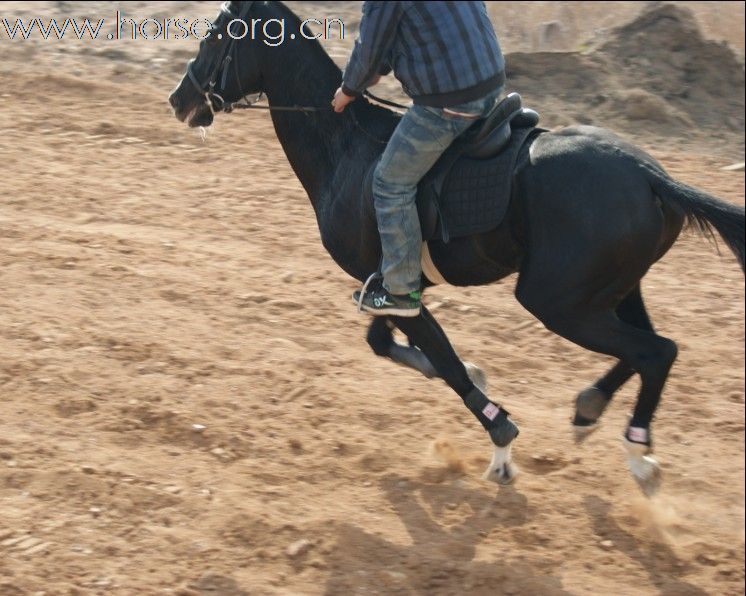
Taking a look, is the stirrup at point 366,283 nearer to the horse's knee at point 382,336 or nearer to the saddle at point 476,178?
the saddle at point 476,178

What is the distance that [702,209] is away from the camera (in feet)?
18.1

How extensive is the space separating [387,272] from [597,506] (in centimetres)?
177

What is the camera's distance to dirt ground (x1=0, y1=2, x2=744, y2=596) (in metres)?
5.63

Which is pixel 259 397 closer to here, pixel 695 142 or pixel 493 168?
pixel 493 168

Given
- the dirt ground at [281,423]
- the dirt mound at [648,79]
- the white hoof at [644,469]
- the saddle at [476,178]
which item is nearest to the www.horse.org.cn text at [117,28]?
the dirt mound at [648,79]

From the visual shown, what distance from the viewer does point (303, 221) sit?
9.85m

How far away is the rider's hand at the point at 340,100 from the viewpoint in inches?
237

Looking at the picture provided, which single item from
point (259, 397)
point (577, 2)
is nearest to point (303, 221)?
point (259, 397)

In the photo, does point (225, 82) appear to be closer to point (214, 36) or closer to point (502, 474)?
point (214, 36)

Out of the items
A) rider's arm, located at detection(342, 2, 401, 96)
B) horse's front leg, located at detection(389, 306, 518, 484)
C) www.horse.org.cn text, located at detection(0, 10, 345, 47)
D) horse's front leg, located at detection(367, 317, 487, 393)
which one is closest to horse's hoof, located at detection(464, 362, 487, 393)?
horse's front leg, located at detection(367, 317, 487, 393)

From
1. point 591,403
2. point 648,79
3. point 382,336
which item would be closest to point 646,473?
point 591,403

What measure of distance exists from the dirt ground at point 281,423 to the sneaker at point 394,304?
0.93 metres

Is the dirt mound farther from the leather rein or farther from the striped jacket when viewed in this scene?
the striped jacket

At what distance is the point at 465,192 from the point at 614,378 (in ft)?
4.69
